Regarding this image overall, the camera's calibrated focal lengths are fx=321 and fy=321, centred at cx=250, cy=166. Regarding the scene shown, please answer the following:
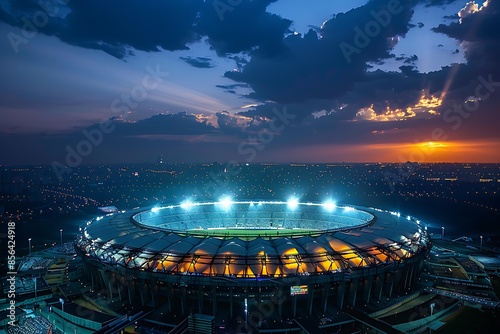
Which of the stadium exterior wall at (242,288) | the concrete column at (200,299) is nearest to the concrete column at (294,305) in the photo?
the stadium exterior wall at (242,288)

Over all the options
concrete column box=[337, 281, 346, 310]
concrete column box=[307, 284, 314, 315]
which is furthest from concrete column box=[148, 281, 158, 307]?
concrete column box=[337, 281, 346, 310]

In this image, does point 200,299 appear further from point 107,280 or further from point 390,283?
point 390,283

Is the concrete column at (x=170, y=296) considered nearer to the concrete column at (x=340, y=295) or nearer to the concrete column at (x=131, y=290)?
the concrete column at (x=131, y=290)

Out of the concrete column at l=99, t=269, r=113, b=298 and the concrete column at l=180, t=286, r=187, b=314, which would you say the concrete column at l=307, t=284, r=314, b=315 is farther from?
the concrete column at l=99, t=269, r=113, b=298

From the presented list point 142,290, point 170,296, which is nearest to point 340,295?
point 170,296

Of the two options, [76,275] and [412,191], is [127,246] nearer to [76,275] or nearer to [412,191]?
[76,275]

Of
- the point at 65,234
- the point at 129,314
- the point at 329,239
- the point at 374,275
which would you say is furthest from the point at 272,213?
the point at 65,234

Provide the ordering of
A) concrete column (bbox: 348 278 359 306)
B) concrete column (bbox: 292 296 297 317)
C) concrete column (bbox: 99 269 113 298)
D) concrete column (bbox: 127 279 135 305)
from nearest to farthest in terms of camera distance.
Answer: concrete column (bbox: 292 296 297 317), concrete column (bbox: 348 278 359 306), concrete column (bbox: 127 279 135 305), concrete column (bbox: 99 269 113 298)
